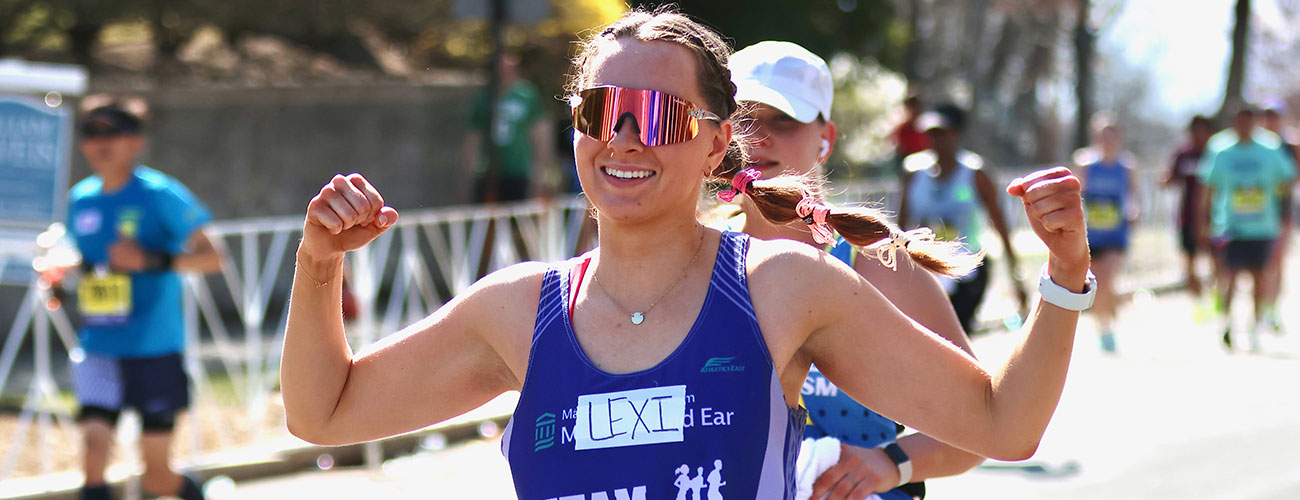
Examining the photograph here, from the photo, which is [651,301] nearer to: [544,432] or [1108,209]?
[544,432]

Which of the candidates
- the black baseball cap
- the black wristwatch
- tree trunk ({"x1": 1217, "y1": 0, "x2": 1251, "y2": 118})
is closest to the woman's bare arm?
the black wristwatch

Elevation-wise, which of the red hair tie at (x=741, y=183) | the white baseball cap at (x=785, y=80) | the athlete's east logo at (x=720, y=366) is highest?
the white baseball cap at (x=785, y=80)

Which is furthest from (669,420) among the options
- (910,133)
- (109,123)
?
(910,133)

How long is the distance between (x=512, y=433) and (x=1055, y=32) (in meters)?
36.4

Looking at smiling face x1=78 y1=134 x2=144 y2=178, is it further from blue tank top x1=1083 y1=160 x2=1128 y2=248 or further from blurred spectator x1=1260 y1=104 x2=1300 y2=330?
blurred spectator x1=1260 y1=104 x2=1300 y2=330

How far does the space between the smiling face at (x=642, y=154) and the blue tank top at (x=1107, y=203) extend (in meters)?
9.56

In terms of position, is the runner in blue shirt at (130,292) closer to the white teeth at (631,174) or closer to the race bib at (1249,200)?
the white teeth at (631,174)

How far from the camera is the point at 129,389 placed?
19.2ft

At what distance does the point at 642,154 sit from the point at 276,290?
9572 millimetres

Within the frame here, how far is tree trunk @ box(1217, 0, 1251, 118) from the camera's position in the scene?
66.2 feet

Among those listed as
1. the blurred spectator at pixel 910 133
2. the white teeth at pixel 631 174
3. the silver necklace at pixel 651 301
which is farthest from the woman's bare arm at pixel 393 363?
the blurred spectator at pixel 910 133

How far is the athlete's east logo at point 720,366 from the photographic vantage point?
214 cm

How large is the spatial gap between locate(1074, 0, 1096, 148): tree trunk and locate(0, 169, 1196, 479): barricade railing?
8.40m

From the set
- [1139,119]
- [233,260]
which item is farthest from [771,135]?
[1139,119]
